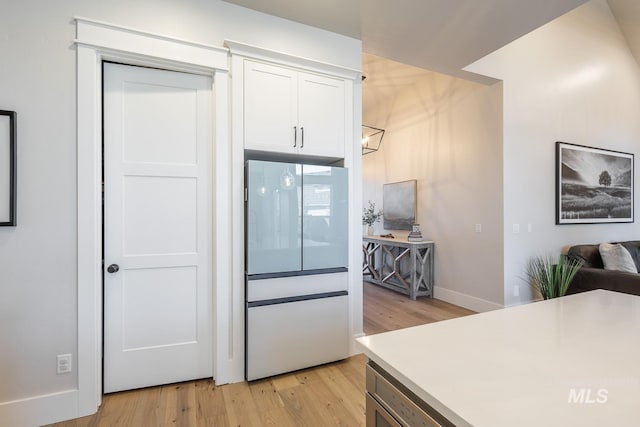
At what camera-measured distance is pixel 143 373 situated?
6.90ft

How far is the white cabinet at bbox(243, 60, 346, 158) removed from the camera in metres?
2.28

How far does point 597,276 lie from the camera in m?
3.20

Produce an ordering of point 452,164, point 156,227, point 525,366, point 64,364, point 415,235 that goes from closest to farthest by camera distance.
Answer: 1. point 525,366
2. point 64,364
3. point 156,227
4. point 452,164
5. point 415,235

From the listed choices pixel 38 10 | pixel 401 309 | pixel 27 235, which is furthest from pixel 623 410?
pixel 401 309

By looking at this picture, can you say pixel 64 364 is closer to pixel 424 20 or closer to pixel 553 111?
pixel 424 20

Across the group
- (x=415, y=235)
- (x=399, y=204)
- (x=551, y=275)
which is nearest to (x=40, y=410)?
(x=415, y=235)

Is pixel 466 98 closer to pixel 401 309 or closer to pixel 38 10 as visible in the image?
pixel 401 309

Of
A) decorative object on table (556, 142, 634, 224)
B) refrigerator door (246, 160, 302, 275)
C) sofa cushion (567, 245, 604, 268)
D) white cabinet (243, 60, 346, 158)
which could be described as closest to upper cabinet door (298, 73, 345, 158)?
white cabinet (243, 60, 346, 158)

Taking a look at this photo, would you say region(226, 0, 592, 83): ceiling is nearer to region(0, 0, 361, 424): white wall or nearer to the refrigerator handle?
the refrigerator handle

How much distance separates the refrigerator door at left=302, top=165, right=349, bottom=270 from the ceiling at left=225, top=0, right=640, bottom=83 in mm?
1191

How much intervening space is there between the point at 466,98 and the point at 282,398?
4.00 m

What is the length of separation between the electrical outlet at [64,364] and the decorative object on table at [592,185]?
16.9ft

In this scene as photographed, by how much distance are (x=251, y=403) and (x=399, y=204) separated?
3.93m

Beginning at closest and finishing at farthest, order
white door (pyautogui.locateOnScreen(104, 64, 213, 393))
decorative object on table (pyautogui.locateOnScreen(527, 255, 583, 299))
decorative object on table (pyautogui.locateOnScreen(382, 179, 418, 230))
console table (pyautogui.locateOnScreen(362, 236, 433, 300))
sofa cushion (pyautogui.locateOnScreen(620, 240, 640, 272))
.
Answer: white door (pyautogui.locateOnScreen(104, 64, 213, 393)) < decorative object on table (pyautogui.locateOnScreen(527, 255, 583, 299)) < sofa cushion (pyautogui.locateOnScreen(620, 240, 640, 272)) < console table (pyautogui.locateOnScreen(362, 236, 433, 300)) < decorative object on table (pyautogui.locateOnScreen(382, 179, 418, 230))
